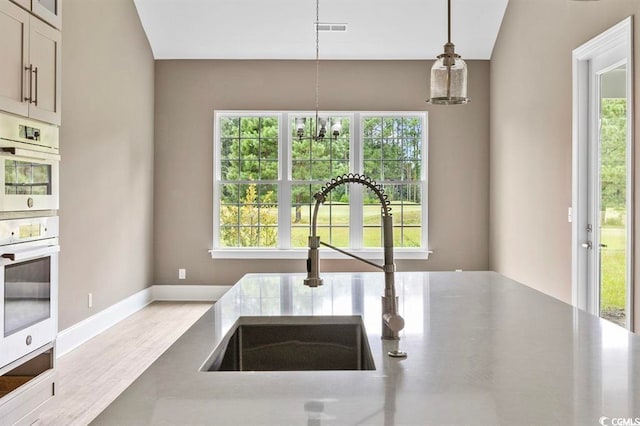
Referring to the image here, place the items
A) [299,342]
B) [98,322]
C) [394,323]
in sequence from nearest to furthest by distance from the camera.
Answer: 1. [394,323]
2. [299,342]
3. [98,322]

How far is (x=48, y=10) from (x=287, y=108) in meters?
3.77

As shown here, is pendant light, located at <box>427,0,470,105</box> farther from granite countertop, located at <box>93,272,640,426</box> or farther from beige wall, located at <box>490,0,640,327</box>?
beige wall, located at <box>490,0,640,327</box>

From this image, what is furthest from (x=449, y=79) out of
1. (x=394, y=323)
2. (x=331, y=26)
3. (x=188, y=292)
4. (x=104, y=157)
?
(x=188, y=292)

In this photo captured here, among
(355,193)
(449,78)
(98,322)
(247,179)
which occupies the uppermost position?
(449,78)

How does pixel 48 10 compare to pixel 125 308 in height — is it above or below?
above

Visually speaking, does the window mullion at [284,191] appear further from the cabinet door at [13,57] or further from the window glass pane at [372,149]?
the cabinet door at [13,57]

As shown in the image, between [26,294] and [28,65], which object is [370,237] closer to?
[26,294]

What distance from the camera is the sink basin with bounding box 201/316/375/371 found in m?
1.77

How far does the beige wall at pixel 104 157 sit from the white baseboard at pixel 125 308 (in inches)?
3.1

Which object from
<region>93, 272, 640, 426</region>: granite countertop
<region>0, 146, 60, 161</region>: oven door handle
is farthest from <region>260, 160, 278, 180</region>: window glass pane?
<region>93, 272, 640, 426</region>: granite countertop

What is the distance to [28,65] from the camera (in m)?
2.80

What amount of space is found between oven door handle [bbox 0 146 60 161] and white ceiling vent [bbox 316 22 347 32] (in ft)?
12.1

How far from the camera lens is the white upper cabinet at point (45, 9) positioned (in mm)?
2797

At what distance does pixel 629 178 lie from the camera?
343 cm
